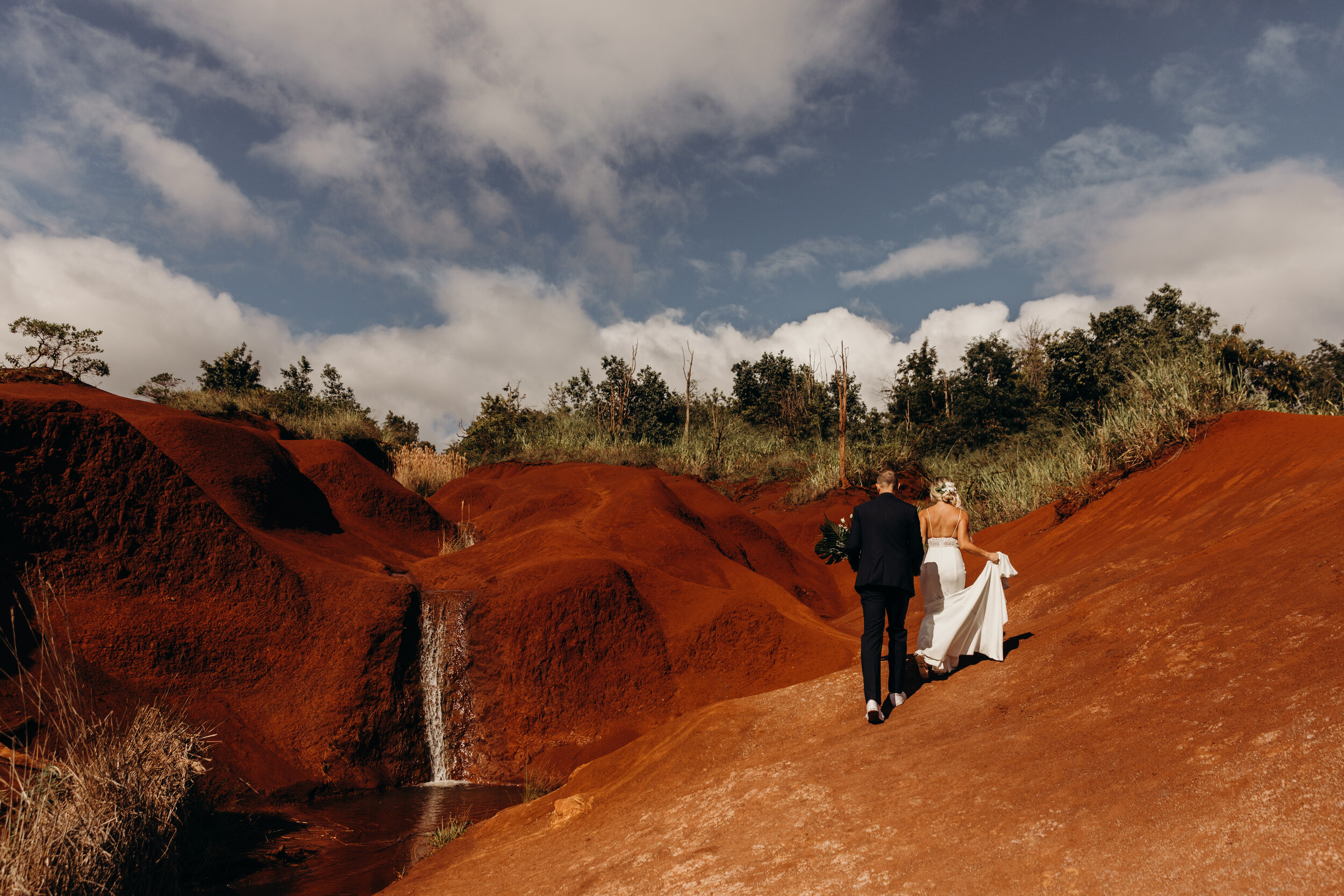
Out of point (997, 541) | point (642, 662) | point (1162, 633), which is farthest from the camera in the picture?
point (997, 541)

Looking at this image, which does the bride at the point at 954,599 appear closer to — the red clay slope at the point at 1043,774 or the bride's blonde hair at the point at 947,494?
the bride's blonde hair at the point at 947,494

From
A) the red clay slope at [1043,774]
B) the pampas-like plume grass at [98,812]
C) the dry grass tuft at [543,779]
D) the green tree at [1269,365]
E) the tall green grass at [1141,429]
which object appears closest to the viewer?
the red clay slope at [1043,774]

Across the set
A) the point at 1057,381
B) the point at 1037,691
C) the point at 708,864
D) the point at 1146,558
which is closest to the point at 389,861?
the point at 708,864

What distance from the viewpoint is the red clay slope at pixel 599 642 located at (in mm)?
8938

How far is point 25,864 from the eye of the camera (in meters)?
3.50

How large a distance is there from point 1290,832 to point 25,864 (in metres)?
5.41

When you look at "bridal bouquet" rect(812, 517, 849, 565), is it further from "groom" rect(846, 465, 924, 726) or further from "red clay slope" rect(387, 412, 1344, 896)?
"groom" rect(846, 465, 924, 726)

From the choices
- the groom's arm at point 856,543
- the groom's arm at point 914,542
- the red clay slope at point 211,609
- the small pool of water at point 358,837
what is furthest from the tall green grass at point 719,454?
the groom's arm at point 914,542

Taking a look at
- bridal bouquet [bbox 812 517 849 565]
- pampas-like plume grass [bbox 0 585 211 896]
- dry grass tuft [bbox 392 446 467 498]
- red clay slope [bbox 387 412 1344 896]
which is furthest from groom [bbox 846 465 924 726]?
dry grass tuft [bbox 392 446 467 498]

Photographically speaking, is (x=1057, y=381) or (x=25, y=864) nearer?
(x=25, y=864)

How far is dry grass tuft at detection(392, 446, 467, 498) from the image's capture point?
730 inches

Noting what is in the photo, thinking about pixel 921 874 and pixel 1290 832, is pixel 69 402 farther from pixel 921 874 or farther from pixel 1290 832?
pixel 1290 832

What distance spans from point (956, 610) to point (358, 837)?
544 centimetres

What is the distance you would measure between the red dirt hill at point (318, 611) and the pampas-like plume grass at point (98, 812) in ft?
5.27
